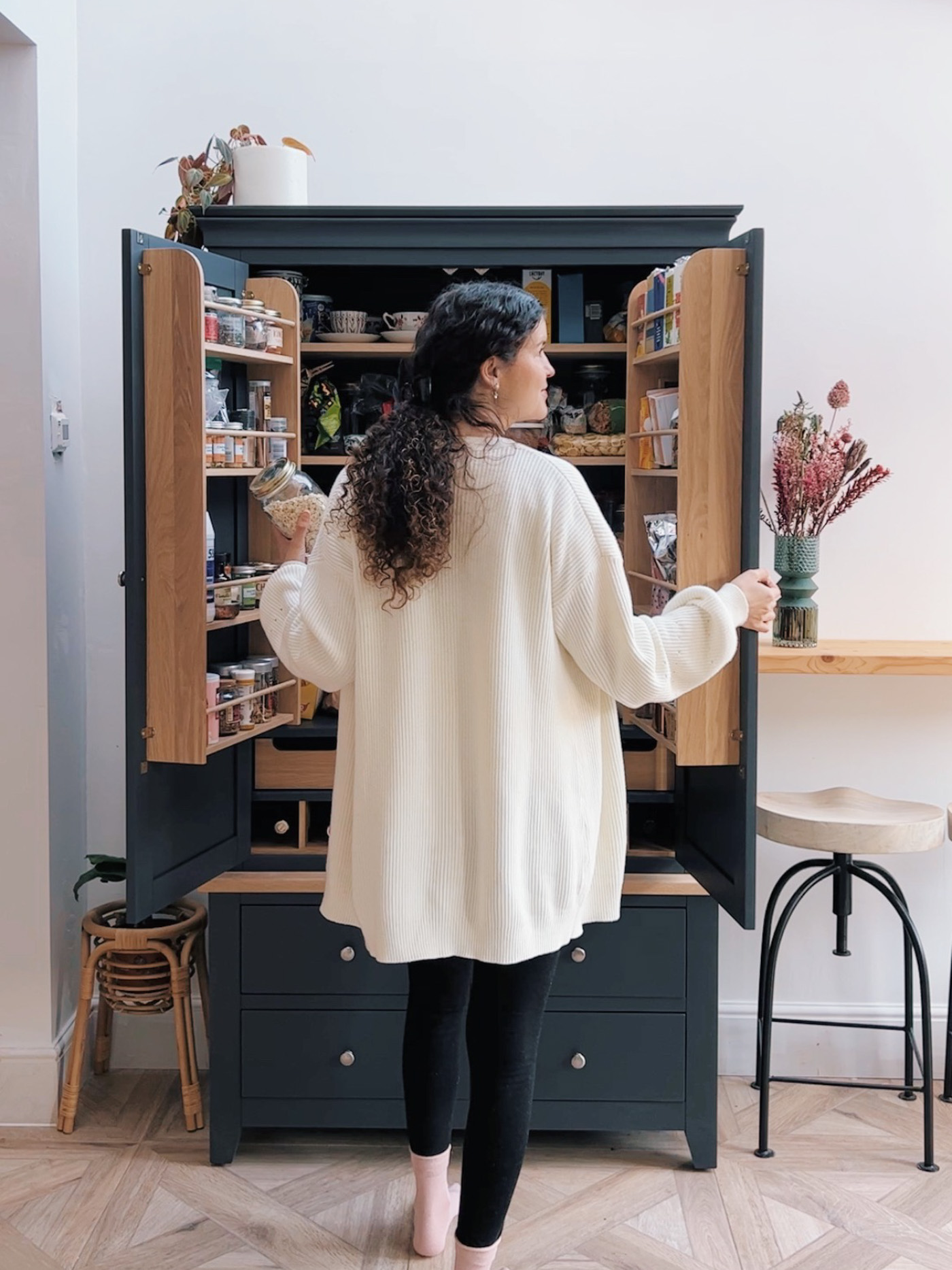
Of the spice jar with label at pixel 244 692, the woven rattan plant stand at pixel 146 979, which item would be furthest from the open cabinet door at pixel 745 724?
the woven rattan plant stand at pixel 146 979

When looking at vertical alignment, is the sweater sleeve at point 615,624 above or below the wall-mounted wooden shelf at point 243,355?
below

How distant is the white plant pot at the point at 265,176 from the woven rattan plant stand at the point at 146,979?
1.58 metres

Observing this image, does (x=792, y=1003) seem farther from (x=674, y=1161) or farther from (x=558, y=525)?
(x=558, y=525)

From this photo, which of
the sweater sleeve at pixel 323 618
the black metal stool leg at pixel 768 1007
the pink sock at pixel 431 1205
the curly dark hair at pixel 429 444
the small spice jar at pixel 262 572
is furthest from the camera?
the black metal stool leg at pixel 768 1007

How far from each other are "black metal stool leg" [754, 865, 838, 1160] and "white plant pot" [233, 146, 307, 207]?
180 cm

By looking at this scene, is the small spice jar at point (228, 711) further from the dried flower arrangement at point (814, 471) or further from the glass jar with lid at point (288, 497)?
the dried flower arrangement at point (814, 471)

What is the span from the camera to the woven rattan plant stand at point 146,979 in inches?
110

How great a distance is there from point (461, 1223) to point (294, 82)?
2454mm

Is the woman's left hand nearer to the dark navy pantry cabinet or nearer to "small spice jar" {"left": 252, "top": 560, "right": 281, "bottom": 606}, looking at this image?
the dark navy pantry cabinet

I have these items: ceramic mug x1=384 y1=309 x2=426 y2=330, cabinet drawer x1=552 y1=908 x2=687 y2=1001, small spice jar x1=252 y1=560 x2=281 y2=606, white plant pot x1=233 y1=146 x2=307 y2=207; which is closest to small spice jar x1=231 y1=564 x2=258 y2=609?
small spice jar x1=252 y1=560 x2=281 y2=606

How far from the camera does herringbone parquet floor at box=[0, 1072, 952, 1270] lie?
232 cm

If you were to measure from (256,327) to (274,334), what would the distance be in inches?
3.4

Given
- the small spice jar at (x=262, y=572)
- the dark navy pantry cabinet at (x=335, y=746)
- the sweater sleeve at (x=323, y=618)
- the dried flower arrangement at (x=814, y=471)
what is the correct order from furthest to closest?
1. the dried flower arrangement at (x=814, y=471)
2. the small spice jar at (x=262, y=572)
3. the dark navy pantry cabinet at (x=335, y=746)
4. the sweater sleeve at (x=323, y=618)

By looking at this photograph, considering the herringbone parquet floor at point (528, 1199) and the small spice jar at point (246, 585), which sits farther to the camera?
the small spice jar at point (246, 585)
